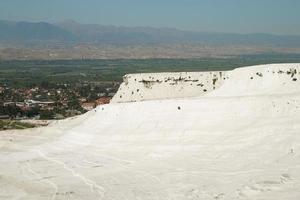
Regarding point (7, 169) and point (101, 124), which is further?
A: point (101, 124)

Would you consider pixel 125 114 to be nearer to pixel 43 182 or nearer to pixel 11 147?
pixel 11 147

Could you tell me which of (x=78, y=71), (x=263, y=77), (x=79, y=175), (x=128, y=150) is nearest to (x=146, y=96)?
(x=263, y=77)

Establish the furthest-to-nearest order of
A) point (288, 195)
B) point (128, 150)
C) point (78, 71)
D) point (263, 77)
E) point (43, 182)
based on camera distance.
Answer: point (78, 71) < point (263, 77) < point (128, 150) < point (43, 182) < point (288, 195)

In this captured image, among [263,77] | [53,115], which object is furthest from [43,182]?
[53,115]

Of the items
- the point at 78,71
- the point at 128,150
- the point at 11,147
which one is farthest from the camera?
the point at 78,71

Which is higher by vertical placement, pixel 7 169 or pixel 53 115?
pixel 7 169

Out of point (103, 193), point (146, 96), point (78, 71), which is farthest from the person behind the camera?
point (78, 71)

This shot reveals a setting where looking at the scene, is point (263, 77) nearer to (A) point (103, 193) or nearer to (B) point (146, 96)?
(B) point (146, 96)
